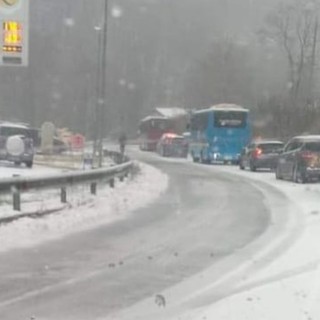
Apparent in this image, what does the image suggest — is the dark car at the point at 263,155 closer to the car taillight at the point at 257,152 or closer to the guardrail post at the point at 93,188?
the car taillight at the point at 257,152

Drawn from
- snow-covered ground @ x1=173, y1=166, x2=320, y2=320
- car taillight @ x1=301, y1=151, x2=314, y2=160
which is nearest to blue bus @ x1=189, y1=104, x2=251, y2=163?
car taillight @ x1=301, y1=151, x2=314, y2=160

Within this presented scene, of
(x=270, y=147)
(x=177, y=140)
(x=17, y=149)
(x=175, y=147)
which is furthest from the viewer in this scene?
(x=177, y=140)

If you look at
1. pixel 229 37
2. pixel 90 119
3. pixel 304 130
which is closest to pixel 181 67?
pixel 90 119

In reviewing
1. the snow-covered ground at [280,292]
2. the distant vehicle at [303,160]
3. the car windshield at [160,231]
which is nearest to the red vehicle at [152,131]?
the car windshield at [160,231]

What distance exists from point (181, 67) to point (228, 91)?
2789cm

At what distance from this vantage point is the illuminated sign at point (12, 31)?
65.8 feet

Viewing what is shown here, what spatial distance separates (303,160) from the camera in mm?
29875

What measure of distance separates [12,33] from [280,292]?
12.9m

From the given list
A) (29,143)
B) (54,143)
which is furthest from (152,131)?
(29,143)

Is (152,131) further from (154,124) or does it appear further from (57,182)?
(57,182)

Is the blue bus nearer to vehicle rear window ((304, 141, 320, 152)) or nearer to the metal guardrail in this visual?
vehicle rear window ((304, 141, 320, 152))

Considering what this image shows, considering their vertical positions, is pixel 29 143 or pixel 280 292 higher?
pixel 280 292

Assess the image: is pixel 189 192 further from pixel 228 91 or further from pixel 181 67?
pixel 181 67

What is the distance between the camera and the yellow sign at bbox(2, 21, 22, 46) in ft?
65.9
